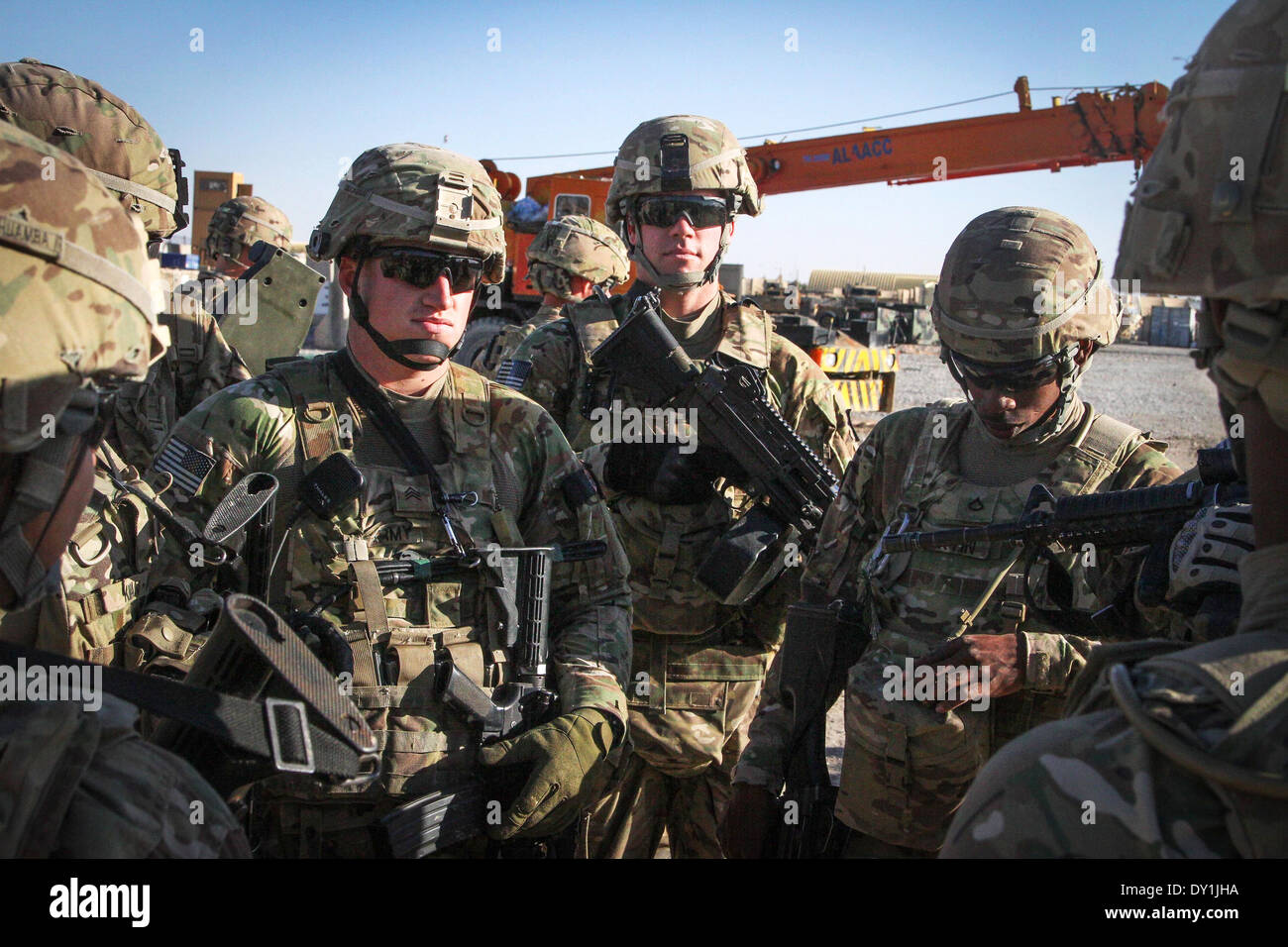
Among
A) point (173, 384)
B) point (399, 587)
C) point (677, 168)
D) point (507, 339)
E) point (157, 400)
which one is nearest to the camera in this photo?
point (399, 587)

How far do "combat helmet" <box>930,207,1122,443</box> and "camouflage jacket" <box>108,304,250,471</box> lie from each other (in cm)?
303

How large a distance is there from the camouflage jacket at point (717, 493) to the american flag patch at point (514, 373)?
0.06 ft

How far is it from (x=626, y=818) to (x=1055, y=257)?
8.03 ft

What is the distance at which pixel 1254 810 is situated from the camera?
1260mm

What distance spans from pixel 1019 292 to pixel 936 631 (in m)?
0.94

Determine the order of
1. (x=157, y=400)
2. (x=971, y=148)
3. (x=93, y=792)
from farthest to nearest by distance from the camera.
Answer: (x=971, y=148) → (x=157, y=400) → (x=93, y=792)

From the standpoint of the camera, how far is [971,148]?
1366 centimetres

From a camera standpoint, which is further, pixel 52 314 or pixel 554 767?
pixel 554 767

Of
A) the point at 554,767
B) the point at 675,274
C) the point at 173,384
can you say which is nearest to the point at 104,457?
the point at 173,384

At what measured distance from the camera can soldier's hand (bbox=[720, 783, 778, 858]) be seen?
309cm

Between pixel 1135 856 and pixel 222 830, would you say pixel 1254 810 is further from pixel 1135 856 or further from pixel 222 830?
pixel 222 830
